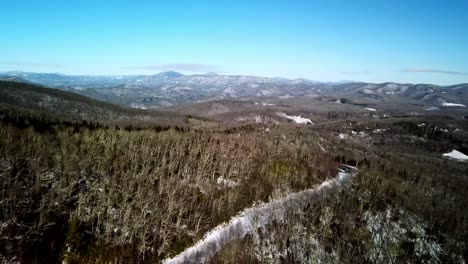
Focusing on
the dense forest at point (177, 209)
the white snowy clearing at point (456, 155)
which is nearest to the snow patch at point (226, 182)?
the dense forest at point (177, 209)

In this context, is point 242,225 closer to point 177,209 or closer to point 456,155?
point 177,209

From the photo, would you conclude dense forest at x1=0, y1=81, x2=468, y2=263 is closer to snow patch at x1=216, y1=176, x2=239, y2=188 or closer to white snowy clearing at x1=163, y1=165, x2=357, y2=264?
snow patch at x1=216, y1=176, x2=239, y2=188

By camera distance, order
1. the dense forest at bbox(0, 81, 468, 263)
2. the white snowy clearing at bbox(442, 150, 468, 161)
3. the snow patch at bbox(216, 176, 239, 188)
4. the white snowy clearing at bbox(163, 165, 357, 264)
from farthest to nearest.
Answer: the white snowy clearing at bbox(442, 150, 468, 161) < the snow patch at bbox(216, 176, 239, 188) < the white snowy clearing at bbox(163, 165, 357, 264) < the dense forest at bbox(0, 81, 468, 263)

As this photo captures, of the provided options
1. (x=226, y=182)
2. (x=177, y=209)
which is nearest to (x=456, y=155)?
(x=226, y=182)

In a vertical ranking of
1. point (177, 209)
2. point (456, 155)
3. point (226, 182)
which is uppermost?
point (177, 209)

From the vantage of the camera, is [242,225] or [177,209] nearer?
[177,209]

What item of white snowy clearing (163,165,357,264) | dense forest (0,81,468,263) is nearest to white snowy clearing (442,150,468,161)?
dense forest (0,81,468,263)

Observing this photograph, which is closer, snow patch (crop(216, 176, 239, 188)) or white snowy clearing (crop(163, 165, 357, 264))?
white snowy clearing (crop(163, 165, 357, 264))

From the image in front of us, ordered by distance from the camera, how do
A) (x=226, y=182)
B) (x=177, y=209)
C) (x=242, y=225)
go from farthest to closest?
(x=226, y=182), (x=242, y=225), (x=177, y=209)

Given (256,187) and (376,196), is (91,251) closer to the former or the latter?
(256,187)
